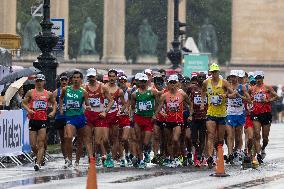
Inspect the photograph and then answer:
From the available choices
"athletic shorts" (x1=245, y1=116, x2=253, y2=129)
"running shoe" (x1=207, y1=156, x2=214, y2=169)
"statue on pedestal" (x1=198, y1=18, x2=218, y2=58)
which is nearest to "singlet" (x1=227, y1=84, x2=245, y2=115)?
"athletic shorts" (x1=245, y1=116, x2=253, y2=129)

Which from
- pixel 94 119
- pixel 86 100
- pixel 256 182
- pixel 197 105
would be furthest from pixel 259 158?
pixel 256 182

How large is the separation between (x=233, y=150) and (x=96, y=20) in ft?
241

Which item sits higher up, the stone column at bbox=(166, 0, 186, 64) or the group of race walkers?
the stone column at bbox=(166, 0, 186, 64)

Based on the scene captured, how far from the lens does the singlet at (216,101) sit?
931 inches

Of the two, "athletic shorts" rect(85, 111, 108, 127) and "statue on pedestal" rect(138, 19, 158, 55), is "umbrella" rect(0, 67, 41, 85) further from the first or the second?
"statue on pedestal" rect(138, 19, 158, 55)

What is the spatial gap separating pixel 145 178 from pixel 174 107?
3596 mm

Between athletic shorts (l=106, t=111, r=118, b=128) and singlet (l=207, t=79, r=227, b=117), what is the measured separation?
2.06 m

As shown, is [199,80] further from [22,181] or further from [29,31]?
[29,31]

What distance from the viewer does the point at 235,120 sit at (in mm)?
25094

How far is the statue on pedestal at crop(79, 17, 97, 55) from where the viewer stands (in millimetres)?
88250

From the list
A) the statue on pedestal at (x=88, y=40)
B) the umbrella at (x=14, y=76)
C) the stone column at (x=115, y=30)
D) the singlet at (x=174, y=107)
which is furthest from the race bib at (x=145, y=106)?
the statue on pedestal at (x=88, y=40)

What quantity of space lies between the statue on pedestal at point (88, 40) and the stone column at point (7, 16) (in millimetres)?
9106

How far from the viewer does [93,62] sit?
8556cm

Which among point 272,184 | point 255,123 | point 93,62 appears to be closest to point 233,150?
point 255,123
